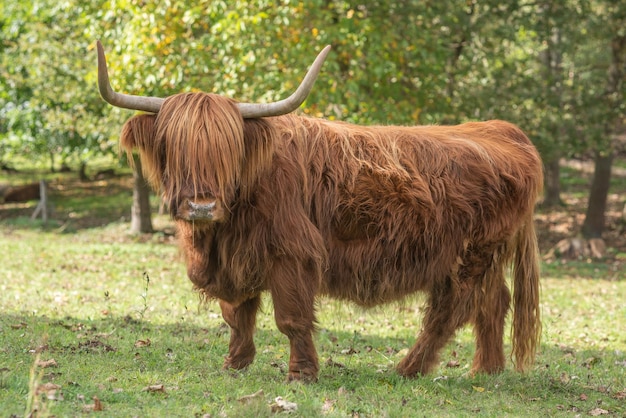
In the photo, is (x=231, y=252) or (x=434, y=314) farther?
(x=434, y=314)

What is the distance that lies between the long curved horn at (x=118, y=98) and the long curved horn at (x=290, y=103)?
0.58 meters

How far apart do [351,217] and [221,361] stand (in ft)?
5.58

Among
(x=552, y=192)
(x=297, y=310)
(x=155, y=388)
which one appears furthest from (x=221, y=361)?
(x=552, y=192)

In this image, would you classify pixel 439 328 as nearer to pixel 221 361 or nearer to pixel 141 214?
pixel 221 361

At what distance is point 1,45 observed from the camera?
2255cm

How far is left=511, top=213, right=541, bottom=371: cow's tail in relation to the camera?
6504 millimetres

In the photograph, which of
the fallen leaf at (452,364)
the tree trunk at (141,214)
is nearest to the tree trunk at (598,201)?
the tree trunk at (141,214)

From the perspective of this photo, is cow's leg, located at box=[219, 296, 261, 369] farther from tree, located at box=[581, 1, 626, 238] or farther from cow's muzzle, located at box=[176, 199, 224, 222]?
tree, located at box=[581, 1, 626, 238]

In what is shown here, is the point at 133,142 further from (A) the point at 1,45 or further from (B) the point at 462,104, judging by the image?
(A) the point at 1,45

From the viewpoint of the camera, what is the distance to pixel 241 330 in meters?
6.06

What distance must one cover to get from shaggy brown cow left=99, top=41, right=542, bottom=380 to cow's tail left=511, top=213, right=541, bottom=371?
0.4 inches

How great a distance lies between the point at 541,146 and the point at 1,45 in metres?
15.1

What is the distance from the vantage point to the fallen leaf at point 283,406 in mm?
4637

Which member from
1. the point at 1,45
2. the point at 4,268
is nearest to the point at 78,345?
the point at 4,268
